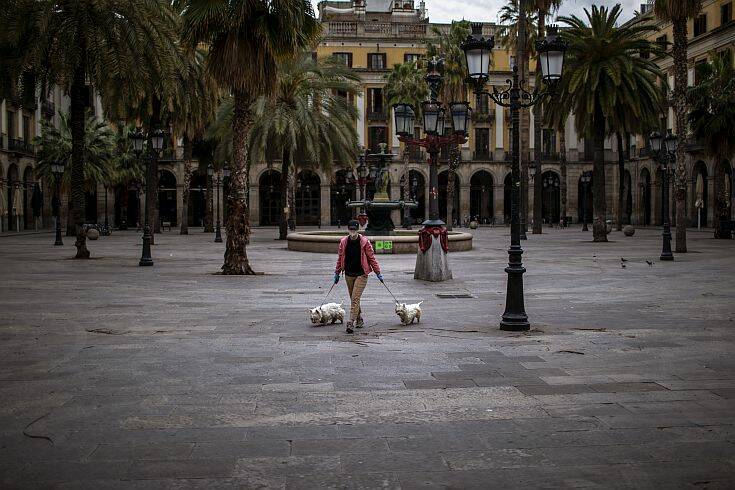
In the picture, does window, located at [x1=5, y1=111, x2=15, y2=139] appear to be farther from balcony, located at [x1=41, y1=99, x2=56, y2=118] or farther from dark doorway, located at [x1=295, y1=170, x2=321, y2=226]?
dark doorway, located at [x1=295, y1=170, x2=321, y2=226]

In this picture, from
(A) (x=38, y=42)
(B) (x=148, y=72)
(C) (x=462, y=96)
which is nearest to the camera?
(A) (x=38, y=42)

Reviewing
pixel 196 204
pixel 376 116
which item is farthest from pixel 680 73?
pixel 196 204

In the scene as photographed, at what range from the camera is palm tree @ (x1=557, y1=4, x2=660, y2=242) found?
32.7m

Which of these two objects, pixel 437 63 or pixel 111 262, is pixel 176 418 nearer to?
pixel 111 262

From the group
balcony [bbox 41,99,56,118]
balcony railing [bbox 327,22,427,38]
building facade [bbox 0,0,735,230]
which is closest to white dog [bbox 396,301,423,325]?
balcony [bbox 41,99,56,118]

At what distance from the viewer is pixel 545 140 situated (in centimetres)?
6881

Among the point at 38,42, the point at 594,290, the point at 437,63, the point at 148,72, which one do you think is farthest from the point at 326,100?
the point at 594,290

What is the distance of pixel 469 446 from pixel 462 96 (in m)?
48.2

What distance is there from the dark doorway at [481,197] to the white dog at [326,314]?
59357 mm

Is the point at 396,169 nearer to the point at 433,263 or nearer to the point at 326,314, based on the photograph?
the point at 433,263

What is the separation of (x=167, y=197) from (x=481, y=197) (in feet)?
93.5

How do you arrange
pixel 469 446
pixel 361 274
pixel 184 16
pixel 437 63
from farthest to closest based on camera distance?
pixel 437 63 → pixel 184 16 → pixel 361 274 → pixel 469 446

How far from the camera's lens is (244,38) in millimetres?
17250

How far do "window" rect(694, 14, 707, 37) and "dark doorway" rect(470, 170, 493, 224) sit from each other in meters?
22.8
